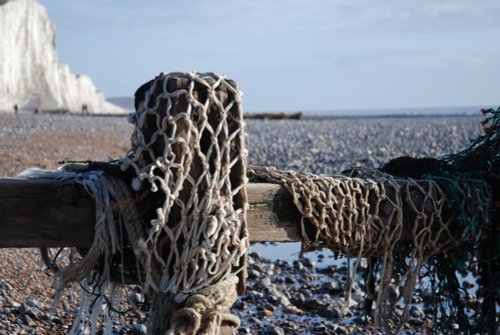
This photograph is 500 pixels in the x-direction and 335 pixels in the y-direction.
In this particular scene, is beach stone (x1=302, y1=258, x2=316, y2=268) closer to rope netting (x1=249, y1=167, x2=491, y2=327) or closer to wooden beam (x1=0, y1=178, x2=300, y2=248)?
rope netting (x1=249, y1=167, x2=491, y2=327)

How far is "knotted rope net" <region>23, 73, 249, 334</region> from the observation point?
104 inches

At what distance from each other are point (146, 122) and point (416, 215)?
1279 mm

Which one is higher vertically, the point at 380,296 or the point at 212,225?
the point at 212,225

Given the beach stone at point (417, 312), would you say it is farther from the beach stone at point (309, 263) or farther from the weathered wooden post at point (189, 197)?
the weathered wooden post at point (189, 197)

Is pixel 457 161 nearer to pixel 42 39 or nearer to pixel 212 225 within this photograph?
pixel 212 225

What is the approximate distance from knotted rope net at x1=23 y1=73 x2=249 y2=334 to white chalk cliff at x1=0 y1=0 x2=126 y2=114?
5187cm

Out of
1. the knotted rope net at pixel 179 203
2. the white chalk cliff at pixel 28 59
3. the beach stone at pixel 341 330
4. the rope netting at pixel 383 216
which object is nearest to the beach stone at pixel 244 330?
the beach stone at pixel 341 330

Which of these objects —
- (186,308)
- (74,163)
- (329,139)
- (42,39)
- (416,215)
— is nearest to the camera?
(186,308)

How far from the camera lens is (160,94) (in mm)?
2684

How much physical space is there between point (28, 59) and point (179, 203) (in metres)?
62.1

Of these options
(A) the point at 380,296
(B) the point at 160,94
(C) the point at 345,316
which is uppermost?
(B) the point at 160,94

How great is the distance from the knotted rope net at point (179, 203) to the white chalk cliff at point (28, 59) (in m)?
51.9

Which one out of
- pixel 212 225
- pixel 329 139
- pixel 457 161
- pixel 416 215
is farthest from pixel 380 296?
pixel 329 139

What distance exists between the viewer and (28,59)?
61312mm
